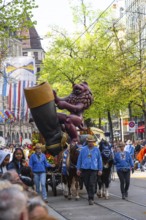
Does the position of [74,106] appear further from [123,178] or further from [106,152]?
[123,178]

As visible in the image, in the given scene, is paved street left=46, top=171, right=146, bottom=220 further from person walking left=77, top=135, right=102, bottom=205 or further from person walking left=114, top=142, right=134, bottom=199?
person walking left=77, top=135, right=102, bottom=205

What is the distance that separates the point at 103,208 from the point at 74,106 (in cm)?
827

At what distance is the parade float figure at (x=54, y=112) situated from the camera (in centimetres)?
1977

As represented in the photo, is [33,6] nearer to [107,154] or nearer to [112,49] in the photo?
[107,154]

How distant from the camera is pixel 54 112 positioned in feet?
67.7

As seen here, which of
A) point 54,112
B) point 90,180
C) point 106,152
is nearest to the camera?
point 90,180

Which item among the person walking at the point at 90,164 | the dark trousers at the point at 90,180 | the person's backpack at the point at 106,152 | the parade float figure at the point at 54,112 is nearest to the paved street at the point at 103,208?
the dark trousers at the point at 90,180

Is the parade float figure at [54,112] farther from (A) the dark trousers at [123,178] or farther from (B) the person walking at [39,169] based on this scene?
(A) the dark trousers at [123,178]

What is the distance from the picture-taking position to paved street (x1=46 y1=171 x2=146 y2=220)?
12609 millimetres

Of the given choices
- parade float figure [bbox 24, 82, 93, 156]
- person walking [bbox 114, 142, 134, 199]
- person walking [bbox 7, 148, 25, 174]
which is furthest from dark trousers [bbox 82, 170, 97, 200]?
parade float figure [bbox 24, 82, 93, 156]

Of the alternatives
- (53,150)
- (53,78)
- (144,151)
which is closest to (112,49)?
(53,78)

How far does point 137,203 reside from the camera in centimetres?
1482

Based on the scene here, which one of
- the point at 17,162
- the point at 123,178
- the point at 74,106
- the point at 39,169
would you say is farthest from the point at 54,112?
the point at 17,162

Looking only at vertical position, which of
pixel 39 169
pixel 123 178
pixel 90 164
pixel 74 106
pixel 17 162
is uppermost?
pixel 74 106
